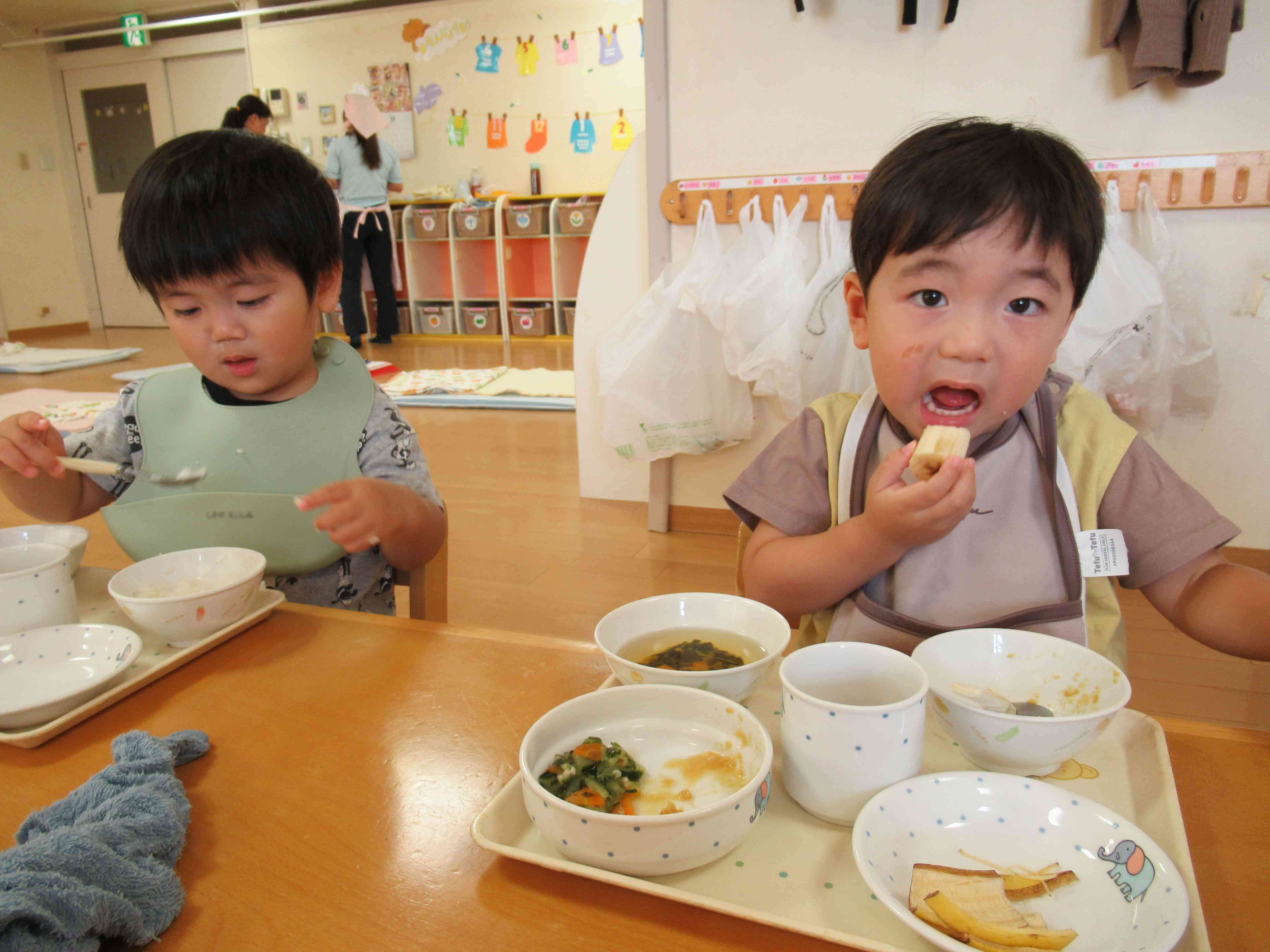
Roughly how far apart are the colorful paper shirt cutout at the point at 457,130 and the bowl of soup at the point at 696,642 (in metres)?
7.76

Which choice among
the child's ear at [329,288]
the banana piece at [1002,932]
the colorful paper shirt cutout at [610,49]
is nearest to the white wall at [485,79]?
the colorful paper shirt cutout at [610,49]

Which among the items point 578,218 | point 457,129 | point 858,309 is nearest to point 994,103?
point 858,309

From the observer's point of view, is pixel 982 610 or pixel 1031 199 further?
pixel 982 610

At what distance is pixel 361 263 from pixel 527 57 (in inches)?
92.9

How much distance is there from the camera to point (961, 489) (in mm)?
748

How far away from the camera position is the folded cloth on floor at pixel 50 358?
5906 mm

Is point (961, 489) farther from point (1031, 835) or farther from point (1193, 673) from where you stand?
point (1193, 673)

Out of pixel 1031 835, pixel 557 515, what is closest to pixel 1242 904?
pixel 1031 835

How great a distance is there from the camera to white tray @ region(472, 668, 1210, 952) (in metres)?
0.45

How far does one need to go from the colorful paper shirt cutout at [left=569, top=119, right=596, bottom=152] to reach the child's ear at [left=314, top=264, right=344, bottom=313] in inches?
260

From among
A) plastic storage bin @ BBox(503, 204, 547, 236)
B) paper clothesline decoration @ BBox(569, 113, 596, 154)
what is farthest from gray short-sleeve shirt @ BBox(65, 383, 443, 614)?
paper clothesline decoration @ BBox(569, 113, 596, 154)

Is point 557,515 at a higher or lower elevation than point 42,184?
lower

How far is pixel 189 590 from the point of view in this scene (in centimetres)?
91

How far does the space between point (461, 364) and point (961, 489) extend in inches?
216
